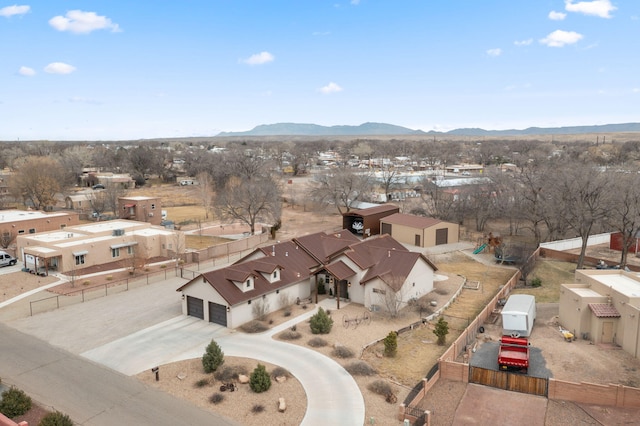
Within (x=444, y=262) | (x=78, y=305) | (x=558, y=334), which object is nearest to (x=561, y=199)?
(x=444, y=262)

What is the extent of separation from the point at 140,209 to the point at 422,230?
3551 centimetres

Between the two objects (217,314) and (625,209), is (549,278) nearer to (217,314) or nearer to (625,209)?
(625,209)

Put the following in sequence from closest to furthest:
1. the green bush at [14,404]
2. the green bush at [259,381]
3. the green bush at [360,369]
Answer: the green bush at [14,404] → the green bush at [259,381] → the green bush at [360,369]

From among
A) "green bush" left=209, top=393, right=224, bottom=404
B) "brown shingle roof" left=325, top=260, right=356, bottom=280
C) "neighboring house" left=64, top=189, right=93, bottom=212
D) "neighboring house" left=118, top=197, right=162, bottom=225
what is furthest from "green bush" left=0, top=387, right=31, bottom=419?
"neighboring house" left=64, top=189, right=93, bottom=212

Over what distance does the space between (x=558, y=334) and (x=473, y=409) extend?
1037 cm

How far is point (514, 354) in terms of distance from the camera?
69.9 feet

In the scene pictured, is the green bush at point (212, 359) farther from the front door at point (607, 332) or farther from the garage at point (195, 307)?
the front door at point (607, 332)

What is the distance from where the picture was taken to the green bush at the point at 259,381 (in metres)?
19.1

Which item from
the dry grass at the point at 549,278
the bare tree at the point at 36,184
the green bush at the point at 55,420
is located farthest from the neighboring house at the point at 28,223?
the dry grass at the point at 549,278

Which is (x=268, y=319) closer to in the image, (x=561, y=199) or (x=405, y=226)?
(x=405, y=226)

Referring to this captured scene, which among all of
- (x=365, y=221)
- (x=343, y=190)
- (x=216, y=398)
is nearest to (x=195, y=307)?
(x=216, y=398)

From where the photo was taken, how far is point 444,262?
42531 mm

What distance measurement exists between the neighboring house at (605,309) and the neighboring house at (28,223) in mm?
46741

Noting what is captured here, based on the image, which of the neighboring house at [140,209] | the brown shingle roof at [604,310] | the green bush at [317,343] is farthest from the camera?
the neighboring house at [140,209]
